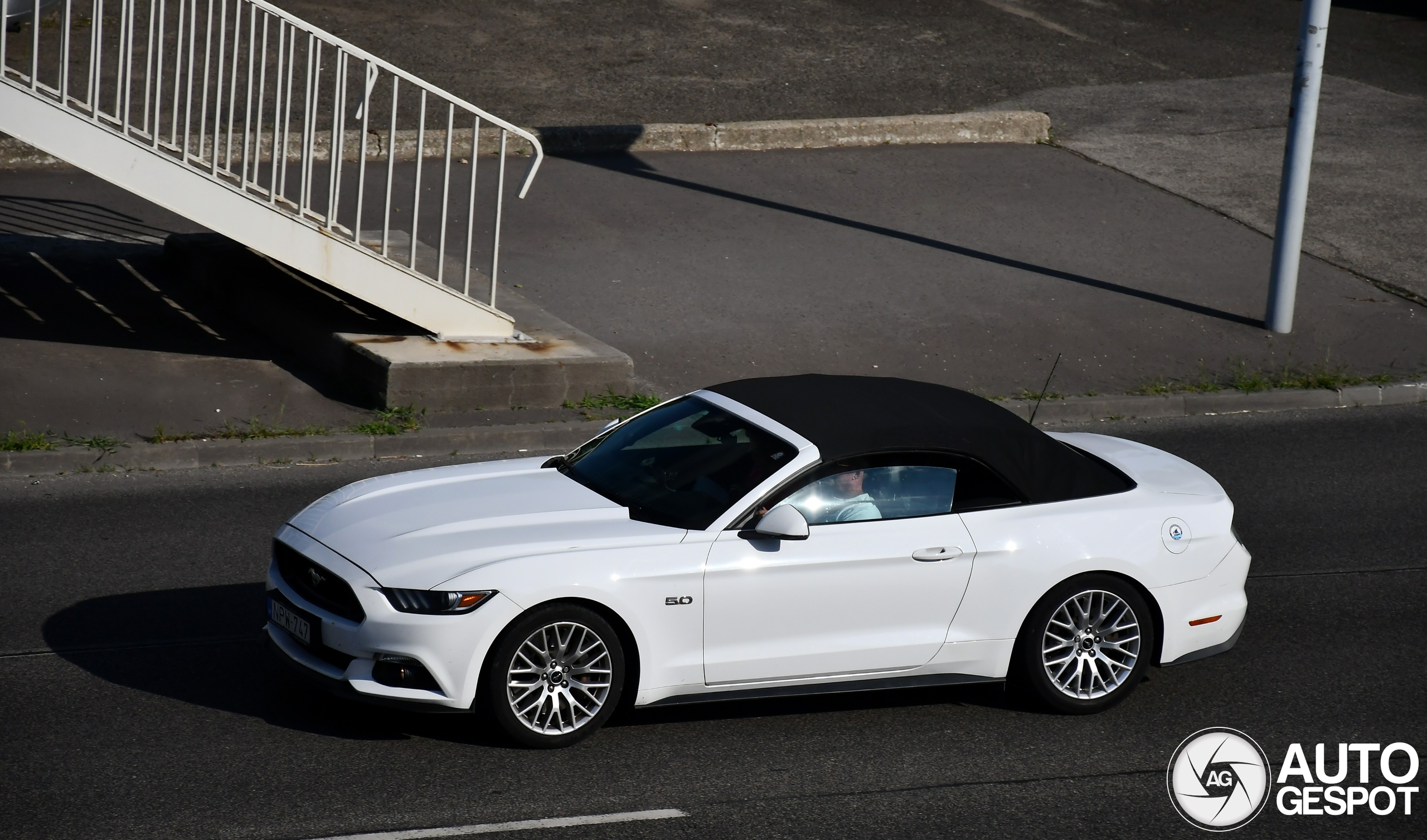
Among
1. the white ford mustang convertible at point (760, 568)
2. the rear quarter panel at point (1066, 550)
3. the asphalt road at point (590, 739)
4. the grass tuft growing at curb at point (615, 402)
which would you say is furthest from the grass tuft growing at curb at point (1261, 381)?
the rear quarter panel at point (1066, 550)

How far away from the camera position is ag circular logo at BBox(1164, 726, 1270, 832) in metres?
5.92

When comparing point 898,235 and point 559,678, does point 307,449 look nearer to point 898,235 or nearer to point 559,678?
point 559,678

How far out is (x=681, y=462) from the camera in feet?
22.2

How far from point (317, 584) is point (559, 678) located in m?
1.08

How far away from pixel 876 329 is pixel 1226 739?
7020mm

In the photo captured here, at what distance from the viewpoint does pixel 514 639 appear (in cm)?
597

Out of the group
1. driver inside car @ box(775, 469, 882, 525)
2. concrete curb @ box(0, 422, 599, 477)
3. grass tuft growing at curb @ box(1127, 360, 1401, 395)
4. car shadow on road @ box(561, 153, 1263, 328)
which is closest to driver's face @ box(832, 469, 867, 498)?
driver inside car @ box(775, 469, 882, 525)

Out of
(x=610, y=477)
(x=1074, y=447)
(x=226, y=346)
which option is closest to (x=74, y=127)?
(x=226, y=346)

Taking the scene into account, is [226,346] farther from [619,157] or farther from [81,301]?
[619,157]

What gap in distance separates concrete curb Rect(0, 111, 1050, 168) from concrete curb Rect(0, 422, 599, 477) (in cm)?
680

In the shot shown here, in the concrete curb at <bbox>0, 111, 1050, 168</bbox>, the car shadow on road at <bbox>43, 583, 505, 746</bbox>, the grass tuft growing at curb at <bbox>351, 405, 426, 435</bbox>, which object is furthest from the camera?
the concrete curb at <bbox>0, 111, 1050, 168</bbox>

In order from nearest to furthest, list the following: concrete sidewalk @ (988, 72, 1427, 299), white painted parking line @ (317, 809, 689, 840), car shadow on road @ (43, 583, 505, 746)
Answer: white painted parking line @ (317, 809, 689, 840), car shadow on road @ (43, 583, 505, 746), concrete sidewalk @ (988, 72, 1427, 299)

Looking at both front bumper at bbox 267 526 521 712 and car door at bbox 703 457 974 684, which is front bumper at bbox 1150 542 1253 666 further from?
front bumper at bbox 267 526 521 712

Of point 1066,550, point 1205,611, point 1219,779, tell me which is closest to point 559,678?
point 1066,550
